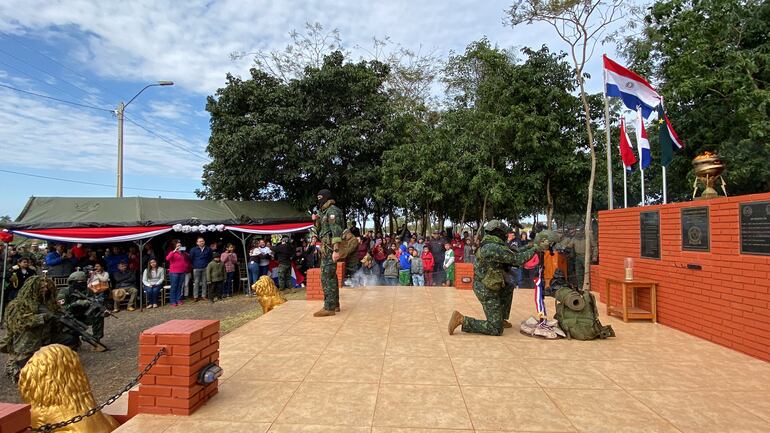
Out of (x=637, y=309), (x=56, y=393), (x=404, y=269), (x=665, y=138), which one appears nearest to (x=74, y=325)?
(x=56, y=393)

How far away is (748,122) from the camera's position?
10484mm

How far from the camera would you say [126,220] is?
13070mm

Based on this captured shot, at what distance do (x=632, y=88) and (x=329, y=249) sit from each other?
6556 mm

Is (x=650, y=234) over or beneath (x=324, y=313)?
over

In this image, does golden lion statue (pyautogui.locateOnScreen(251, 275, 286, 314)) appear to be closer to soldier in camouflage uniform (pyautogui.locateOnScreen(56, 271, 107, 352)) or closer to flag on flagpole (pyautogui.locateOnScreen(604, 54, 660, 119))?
soldier in camouflage uniform (pyautogui.locateOnScreen(56, 271, 107, 352))

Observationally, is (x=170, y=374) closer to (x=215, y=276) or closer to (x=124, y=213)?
(x=215, y=276)

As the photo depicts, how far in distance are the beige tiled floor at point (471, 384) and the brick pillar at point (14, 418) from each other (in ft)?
2.54

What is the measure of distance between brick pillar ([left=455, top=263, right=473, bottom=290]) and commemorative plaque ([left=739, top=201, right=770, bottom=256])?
16.8 ft

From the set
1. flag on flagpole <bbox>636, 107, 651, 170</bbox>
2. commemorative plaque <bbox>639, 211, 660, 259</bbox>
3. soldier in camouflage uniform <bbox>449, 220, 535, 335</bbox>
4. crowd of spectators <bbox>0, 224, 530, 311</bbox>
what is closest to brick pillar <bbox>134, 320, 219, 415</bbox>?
soldier in camouflage uniform <bbox>449, 220, 535, 335</bbox>

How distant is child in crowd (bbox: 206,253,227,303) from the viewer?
12.6 meters

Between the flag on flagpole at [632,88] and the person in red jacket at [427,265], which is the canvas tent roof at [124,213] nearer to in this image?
the person in red jacket at [427,265]

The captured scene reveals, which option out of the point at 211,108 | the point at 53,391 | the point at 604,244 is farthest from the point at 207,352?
the point at 211,108

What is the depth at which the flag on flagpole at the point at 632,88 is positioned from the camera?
7955 mm

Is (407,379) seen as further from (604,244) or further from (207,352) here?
(604,244)
